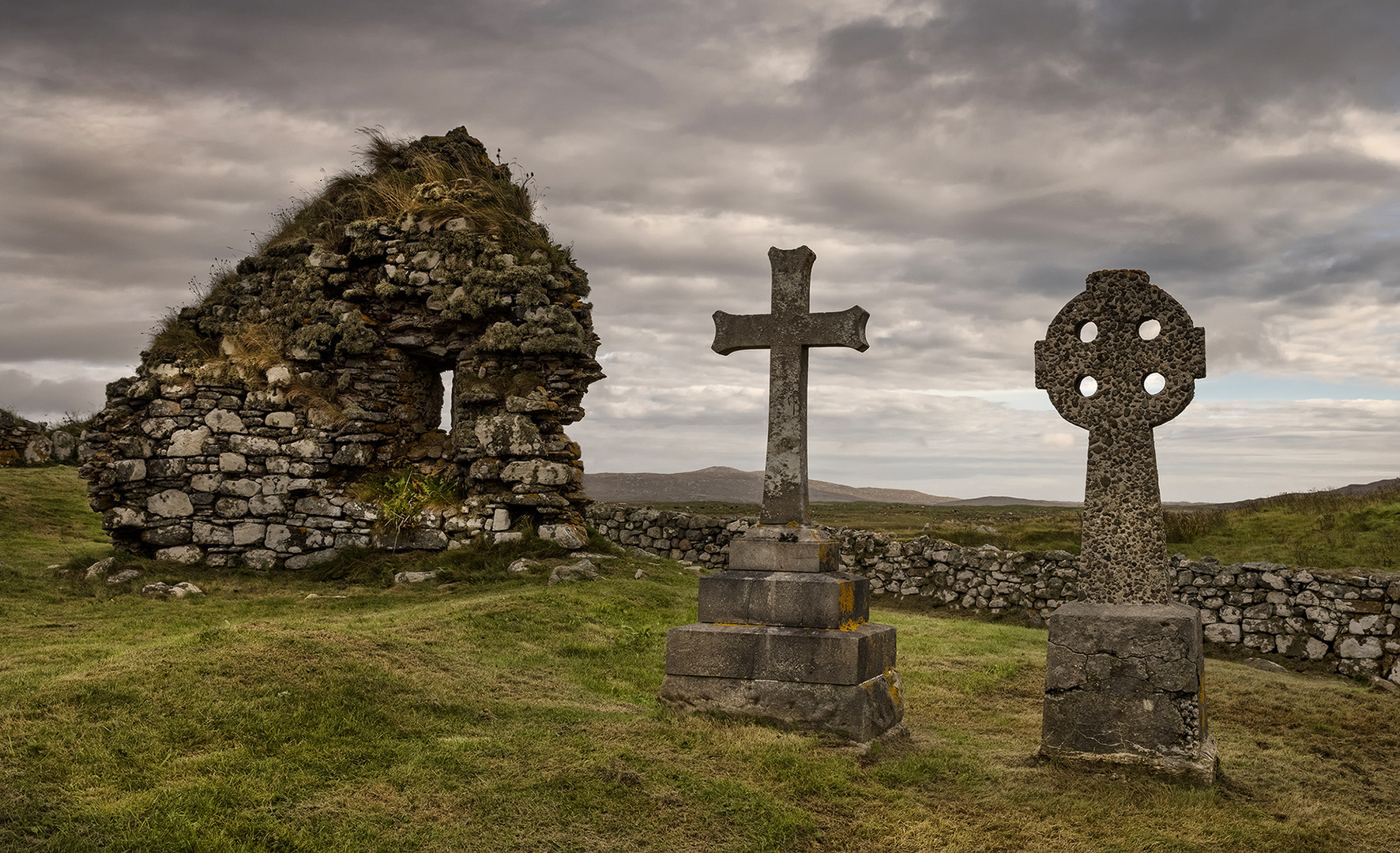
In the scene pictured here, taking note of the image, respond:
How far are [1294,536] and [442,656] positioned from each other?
13999 millimetres

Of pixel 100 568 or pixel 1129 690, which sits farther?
pixel 100 568

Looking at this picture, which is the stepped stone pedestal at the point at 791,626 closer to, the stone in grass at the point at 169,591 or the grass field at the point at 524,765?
the grass field at the point at 524,765

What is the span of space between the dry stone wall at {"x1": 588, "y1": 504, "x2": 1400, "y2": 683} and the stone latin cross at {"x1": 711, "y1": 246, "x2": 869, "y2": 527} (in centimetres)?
379

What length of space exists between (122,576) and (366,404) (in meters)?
3.92

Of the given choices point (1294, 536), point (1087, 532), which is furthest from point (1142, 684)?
point (1294, 536)

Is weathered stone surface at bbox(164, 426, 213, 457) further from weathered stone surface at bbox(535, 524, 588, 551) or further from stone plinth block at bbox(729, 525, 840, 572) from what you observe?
stone plinth block at bbox(729, 525, 840, 572)

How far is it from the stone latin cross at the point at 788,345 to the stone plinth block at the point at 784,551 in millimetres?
209

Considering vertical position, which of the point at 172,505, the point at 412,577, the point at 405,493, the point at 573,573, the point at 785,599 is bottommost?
the point at 412,577

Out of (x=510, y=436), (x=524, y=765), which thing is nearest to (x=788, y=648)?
(x=524, y=765)

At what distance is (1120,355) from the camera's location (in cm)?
639

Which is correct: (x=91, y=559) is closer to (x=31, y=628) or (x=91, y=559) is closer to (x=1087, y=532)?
(x=31, y=628)

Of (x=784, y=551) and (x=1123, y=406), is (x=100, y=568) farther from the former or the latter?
(x=1123, y=406)

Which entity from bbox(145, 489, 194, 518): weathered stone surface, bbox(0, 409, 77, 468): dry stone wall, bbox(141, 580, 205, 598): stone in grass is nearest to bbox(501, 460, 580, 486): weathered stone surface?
bbox(141, 580, 205, 598): stone in grass

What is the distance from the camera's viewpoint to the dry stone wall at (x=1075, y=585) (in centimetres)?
1127
